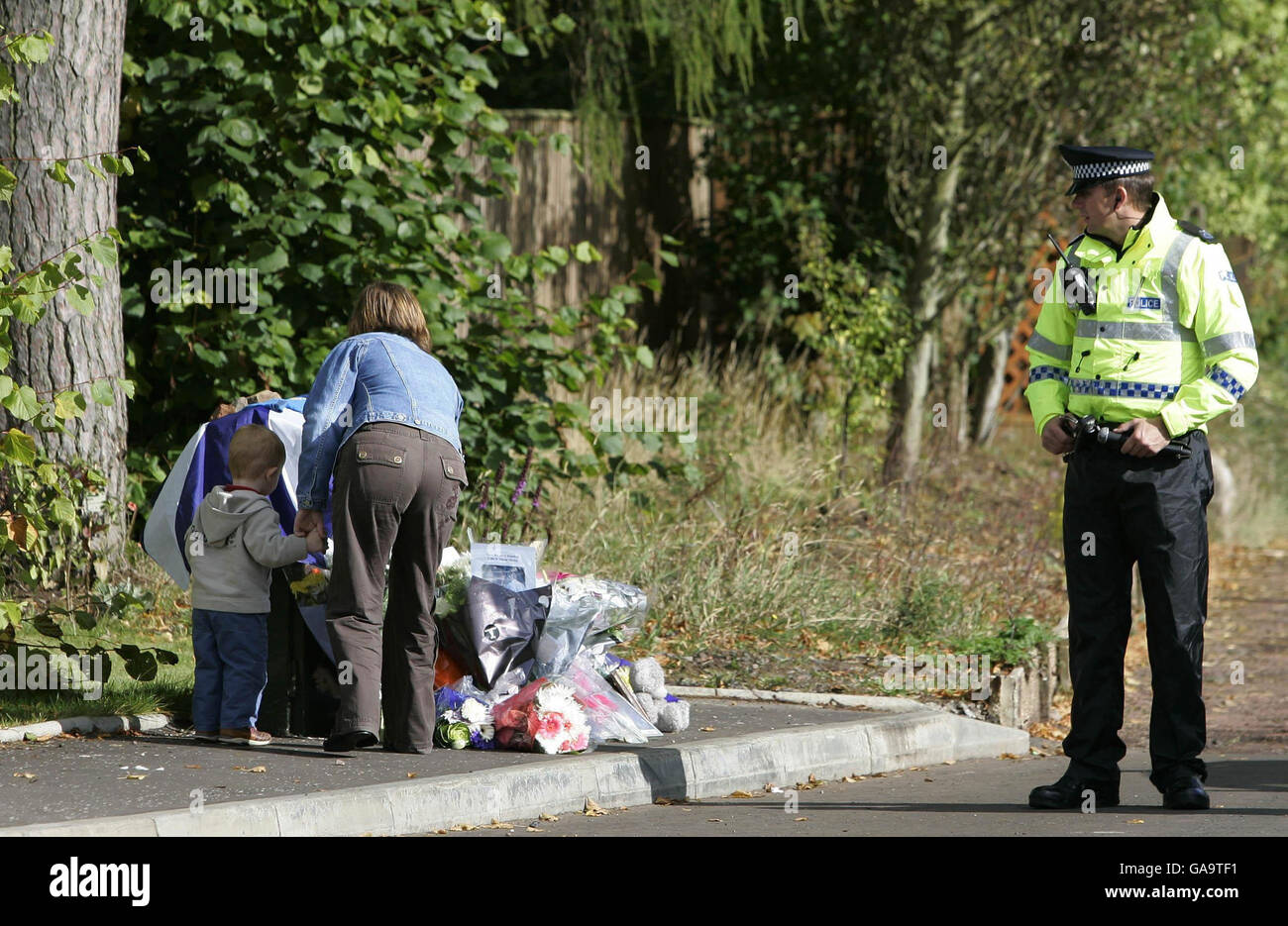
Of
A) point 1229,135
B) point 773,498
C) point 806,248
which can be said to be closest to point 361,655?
point 773,498

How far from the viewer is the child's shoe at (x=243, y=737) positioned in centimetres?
625

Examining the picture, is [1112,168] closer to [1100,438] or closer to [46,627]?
[1100,438]

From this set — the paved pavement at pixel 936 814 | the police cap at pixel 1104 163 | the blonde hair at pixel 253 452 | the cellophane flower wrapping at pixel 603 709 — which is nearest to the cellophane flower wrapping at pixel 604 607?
the cellophane flower wrapping at pixel 603 709

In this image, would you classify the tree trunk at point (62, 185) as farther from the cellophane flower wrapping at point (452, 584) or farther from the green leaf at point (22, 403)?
the cellophane flower wrapping at point (452, 584)

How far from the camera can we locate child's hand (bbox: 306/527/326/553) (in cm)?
612

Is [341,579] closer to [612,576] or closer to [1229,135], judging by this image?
[612,576]

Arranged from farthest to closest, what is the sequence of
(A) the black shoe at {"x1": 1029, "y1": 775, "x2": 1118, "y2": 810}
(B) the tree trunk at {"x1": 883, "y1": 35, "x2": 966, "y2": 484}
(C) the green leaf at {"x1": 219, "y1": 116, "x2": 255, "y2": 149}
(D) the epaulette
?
(B) the tree trunk at {"x1": 883, "y1": 35, "x2": 966, "y2": 484}
(C) the green leaf at {"x1": 219, "y1": 116, "x2": 255, "y2": 149}
(A) the black shoe at {"x1": 1029, "y1": 775, "x2": 1118, "y2": 810}
(D) the epaulette

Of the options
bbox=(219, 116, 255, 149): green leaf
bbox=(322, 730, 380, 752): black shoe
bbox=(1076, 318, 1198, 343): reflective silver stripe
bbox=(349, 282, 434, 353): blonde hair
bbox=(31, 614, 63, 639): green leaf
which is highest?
bbox=(219, 116, 255, 149): green leaf

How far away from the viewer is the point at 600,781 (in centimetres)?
605

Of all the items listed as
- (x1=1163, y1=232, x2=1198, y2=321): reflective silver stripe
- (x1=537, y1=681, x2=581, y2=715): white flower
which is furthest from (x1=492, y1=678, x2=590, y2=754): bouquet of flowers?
(x1=1163, y1=232, x2=1198, y2=321): reflective silver stripe

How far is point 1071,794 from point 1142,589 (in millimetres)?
745

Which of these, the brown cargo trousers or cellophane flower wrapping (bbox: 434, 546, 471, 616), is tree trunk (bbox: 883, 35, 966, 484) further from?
the brown cargo trousers

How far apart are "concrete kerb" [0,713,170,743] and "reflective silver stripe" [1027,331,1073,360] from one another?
354cm

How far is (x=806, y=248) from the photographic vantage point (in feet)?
44.4
